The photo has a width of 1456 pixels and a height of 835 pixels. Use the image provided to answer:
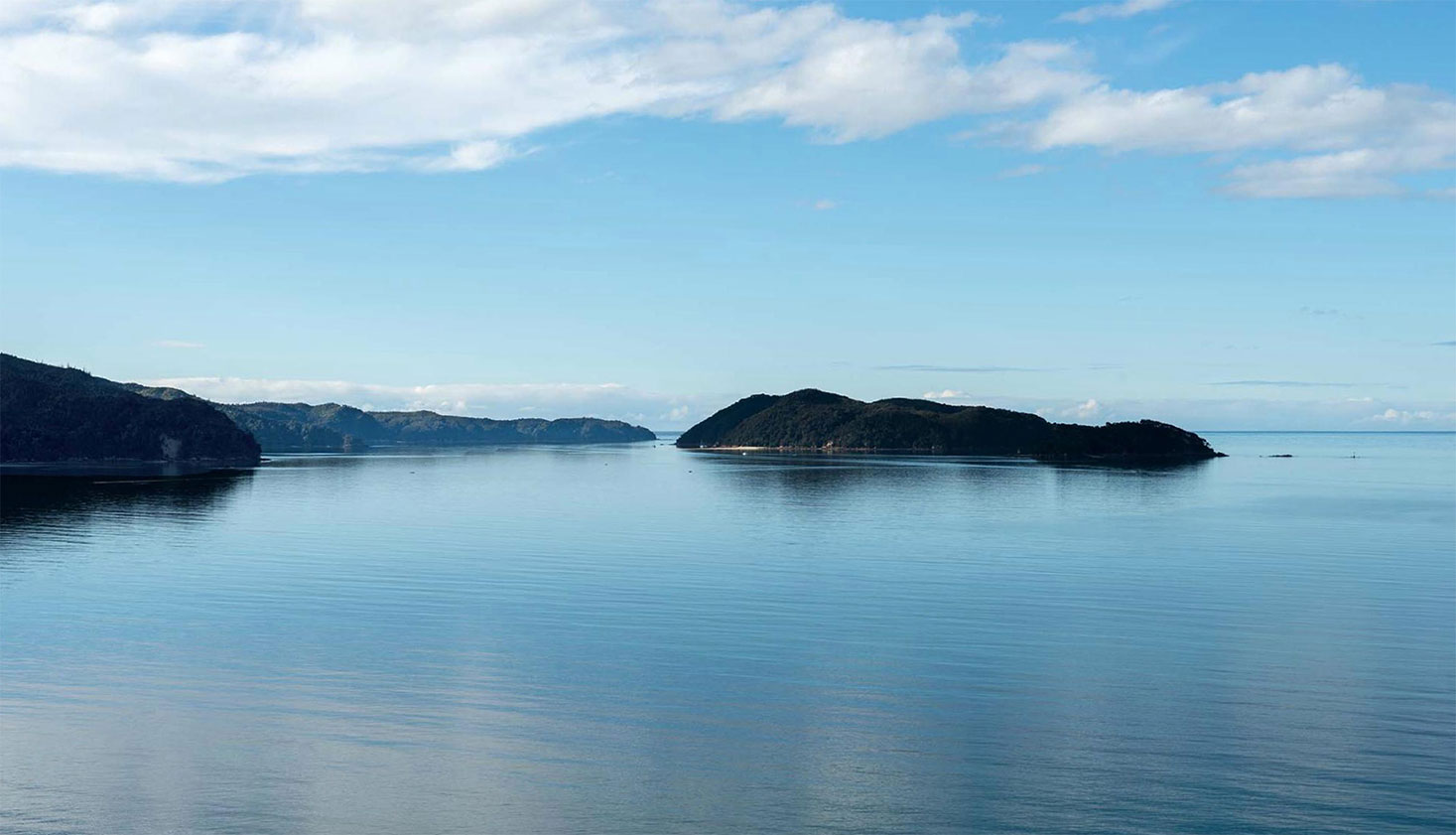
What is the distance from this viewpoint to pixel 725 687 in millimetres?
31875

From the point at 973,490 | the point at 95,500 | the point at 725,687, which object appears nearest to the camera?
the point at 725,687

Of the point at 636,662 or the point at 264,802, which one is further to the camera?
the point at 636,662

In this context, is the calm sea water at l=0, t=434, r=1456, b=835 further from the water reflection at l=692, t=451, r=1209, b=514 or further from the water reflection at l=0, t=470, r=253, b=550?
the water reflection at l=692, t=451, r=1209, b=514

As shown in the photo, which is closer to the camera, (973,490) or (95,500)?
(95,500)

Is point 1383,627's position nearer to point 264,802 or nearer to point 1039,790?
point 1039,790

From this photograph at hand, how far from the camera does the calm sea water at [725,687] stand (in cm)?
2178

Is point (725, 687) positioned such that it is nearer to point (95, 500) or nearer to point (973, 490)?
point (95, 500)

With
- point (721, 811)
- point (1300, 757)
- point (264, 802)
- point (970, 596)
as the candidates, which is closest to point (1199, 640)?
point (970, 596)

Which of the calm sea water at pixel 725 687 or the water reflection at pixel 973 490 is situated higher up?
the water reflection at pixel 973 490

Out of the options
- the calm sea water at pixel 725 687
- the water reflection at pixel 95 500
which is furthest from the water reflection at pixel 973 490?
the water reflection at pixel 95 500

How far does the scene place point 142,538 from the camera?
3098 inches

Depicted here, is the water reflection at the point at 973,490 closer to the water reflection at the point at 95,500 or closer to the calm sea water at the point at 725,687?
the calm sea water at the point at 725,687

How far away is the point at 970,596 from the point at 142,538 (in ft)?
202

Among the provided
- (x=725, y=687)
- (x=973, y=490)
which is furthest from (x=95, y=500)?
(x=725, y=687)
